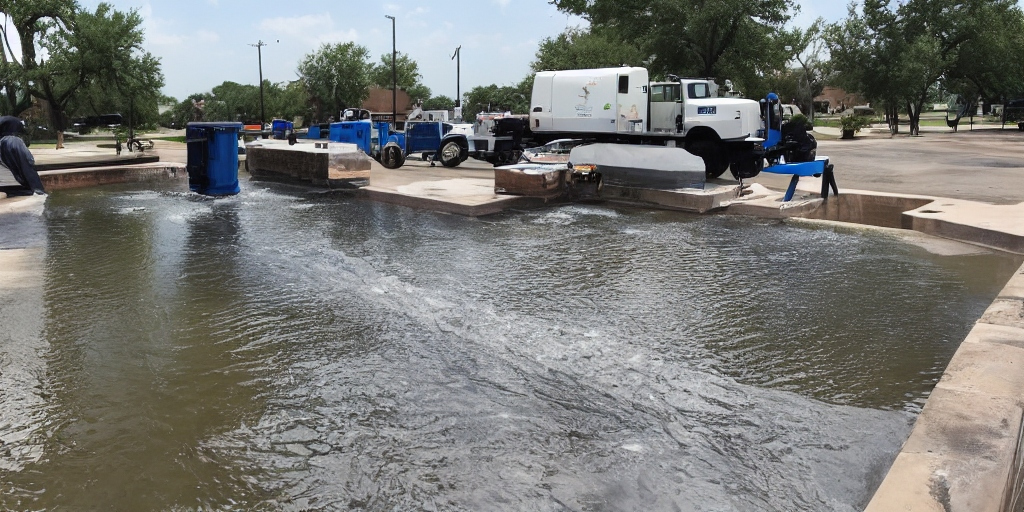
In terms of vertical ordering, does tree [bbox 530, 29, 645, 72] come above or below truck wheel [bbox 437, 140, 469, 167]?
above

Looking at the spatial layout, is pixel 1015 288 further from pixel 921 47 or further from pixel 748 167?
pixel 921 47

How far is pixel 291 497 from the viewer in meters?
3.53

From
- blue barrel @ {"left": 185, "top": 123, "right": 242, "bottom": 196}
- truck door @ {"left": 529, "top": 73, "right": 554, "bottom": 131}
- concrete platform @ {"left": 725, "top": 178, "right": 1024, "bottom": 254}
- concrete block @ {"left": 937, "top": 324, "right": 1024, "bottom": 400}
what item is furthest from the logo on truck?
concrete block @ {"left": 937, "top": 324, "right": 1024, "bottom": 400}

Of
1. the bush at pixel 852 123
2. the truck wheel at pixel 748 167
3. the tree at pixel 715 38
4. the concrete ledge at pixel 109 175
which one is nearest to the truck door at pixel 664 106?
the truck wheel at pixel 748 167

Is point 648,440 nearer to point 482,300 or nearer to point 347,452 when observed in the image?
point 347,452

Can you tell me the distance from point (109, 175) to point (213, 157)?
5563mm

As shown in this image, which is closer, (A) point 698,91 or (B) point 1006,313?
(B) point 1006,313

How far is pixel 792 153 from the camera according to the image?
15.1m

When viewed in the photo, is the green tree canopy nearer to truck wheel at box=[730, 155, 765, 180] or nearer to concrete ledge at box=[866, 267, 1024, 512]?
truck wheel at box=[730, 155, 765, 180]

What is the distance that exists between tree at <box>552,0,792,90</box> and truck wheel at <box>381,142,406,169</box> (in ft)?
85.0

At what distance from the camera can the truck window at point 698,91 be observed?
17875 mm

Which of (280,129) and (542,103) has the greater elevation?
(542,103)

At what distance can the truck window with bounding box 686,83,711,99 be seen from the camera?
58.6 feet

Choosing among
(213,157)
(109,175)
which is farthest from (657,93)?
(109,175)
